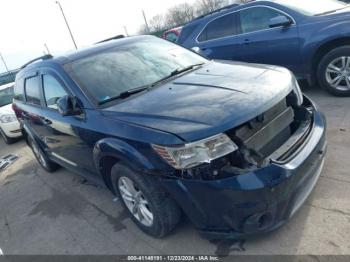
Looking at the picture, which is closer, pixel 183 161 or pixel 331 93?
pixel 183 161

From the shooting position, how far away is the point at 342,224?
9.10 ft

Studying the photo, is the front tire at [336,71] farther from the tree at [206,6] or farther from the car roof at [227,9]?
the tree at [206,6]

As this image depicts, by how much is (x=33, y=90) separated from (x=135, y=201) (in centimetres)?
263

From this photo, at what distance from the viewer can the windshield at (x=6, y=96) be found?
10031mm

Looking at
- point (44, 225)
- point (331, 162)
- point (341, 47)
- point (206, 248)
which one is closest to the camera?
point (206, 248)

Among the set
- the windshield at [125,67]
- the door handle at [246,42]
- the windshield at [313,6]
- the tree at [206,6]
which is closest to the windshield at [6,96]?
the door handle at [246,42]

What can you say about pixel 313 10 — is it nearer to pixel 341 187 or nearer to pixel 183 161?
pixel 341 187

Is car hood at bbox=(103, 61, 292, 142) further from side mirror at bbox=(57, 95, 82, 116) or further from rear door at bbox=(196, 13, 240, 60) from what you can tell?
rear door at bbox=(196, 13, 240, 60)

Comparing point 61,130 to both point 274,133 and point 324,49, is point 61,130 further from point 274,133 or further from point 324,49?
point 324,49

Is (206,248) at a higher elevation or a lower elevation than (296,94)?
lower

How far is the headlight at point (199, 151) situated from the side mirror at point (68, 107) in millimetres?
1269

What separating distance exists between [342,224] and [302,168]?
2.06 feet

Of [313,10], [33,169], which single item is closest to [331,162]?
[313,10]

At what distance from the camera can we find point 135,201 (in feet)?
10.5
